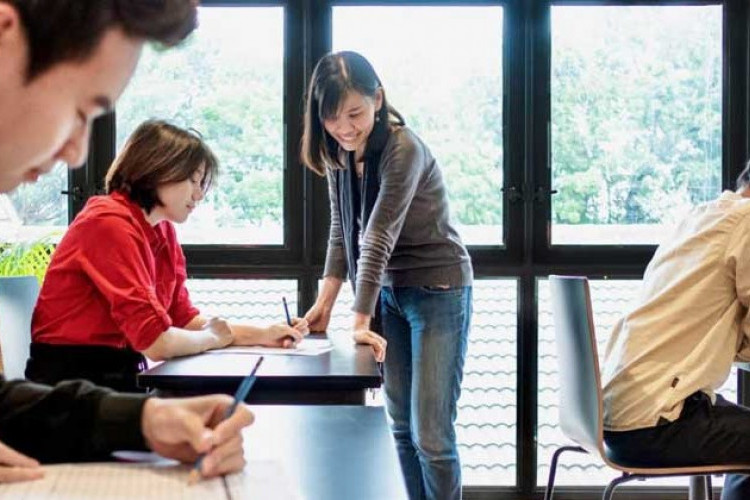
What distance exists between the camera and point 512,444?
3.42m

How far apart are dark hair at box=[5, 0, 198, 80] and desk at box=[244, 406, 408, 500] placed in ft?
1.50

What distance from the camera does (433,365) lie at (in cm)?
247

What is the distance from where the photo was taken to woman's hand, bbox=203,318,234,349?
2.12 meters

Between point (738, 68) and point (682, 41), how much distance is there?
9.0 inches

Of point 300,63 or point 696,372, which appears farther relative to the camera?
point 300,63

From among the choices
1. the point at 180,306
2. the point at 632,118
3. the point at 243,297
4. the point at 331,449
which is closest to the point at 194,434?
the point at 331,449

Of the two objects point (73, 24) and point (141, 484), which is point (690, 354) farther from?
point (73, 24)

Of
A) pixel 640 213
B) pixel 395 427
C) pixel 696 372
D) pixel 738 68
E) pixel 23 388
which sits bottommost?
pixel 395 427

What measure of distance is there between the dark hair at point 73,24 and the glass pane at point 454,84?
2.72 metres

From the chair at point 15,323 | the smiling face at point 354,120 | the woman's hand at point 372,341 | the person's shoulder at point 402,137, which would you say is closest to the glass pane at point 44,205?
the chair at point 15,323

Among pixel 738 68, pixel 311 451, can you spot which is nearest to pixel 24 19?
pixel 311 451

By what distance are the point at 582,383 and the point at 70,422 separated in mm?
1538

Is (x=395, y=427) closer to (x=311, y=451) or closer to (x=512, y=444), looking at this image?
(x=512, y=444)

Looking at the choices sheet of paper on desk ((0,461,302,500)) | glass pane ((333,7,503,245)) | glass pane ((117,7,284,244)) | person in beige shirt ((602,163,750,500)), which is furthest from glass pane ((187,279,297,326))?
sheet of paper on desk ((0,461,302,500))
